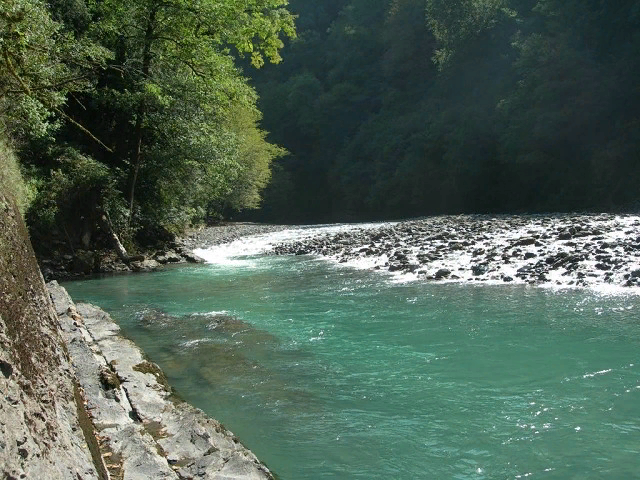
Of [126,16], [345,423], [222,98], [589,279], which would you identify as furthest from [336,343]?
[126,16]

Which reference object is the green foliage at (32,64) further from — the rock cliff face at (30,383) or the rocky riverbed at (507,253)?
the rocky riverbed at (507,253)

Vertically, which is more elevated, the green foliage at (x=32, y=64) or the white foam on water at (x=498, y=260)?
the green foliage at (x=32, y=64)

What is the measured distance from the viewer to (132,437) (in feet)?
14.6

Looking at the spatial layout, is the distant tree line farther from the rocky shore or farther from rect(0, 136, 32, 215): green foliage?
rect(0, 136, 32, 215): green foliage

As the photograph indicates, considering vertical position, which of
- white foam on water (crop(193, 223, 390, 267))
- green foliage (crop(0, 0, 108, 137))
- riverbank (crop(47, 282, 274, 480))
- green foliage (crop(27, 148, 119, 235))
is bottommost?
white foam on water (crop(193, 223, 390, 267))

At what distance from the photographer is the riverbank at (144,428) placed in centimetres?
408

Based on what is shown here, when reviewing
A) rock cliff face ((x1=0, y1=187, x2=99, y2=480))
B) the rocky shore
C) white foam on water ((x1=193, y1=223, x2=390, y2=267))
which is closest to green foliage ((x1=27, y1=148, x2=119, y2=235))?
the rocky shore

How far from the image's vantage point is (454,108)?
5075cm

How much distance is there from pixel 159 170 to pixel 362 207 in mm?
39840

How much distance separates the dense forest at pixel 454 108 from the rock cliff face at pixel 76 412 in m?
35.6

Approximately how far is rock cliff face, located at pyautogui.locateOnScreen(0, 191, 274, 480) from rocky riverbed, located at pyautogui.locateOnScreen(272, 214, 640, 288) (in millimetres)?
8313

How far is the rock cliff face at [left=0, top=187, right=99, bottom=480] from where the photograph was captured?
2488 millimetres

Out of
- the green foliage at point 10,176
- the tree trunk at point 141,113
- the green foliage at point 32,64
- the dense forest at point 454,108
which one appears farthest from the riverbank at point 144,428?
the dense forest at point 454,108

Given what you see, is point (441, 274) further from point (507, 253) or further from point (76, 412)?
point (76, 412)
